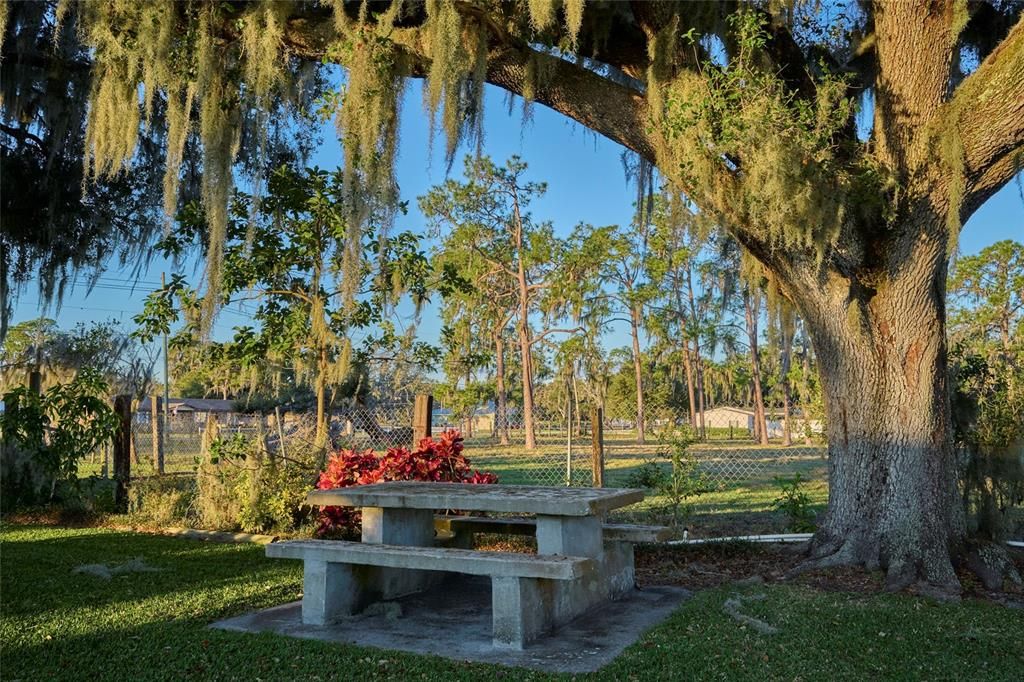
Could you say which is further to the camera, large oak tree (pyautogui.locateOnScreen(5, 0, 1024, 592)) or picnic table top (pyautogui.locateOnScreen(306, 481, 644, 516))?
large oak tree (pyautogui.locateOnScreen(5, 0, 1024, 592))

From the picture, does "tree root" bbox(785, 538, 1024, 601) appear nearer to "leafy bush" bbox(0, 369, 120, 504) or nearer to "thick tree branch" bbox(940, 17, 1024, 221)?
"thick tree branch" bbox(940, 17, 1024, 221)

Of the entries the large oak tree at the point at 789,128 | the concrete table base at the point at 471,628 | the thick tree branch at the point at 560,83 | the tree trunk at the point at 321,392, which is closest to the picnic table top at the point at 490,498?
the concrete table base at the point at 471,628

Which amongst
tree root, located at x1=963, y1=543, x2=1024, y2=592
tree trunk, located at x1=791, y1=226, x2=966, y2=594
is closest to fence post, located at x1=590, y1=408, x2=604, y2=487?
tree trunk, located at x1=791, y1=226, x2=966, y2=594

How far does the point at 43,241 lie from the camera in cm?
801

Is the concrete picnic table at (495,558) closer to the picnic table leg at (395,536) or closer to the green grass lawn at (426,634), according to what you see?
the picnic table leg at (395,536)

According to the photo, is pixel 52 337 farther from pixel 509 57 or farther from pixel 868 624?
pixel 868 624

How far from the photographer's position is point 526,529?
18.5 ft

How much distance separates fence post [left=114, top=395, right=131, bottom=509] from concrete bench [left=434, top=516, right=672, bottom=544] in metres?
4.40

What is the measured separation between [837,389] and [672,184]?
1.85 metres

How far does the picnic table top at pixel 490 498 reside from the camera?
4047 mm

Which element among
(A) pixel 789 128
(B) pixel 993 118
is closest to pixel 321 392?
(A) pixel 789 128

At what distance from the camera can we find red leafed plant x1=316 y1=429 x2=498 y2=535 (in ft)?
21.7

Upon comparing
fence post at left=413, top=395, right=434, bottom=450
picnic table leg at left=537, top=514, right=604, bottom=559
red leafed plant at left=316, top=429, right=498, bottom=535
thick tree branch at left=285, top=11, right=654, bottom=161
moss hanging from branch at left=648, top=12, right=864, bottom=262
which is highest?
thick tree branch at left=285, top=11, right=654, bottom=161

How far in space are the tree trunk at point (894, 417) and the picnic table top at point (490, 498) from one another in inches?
63.1
